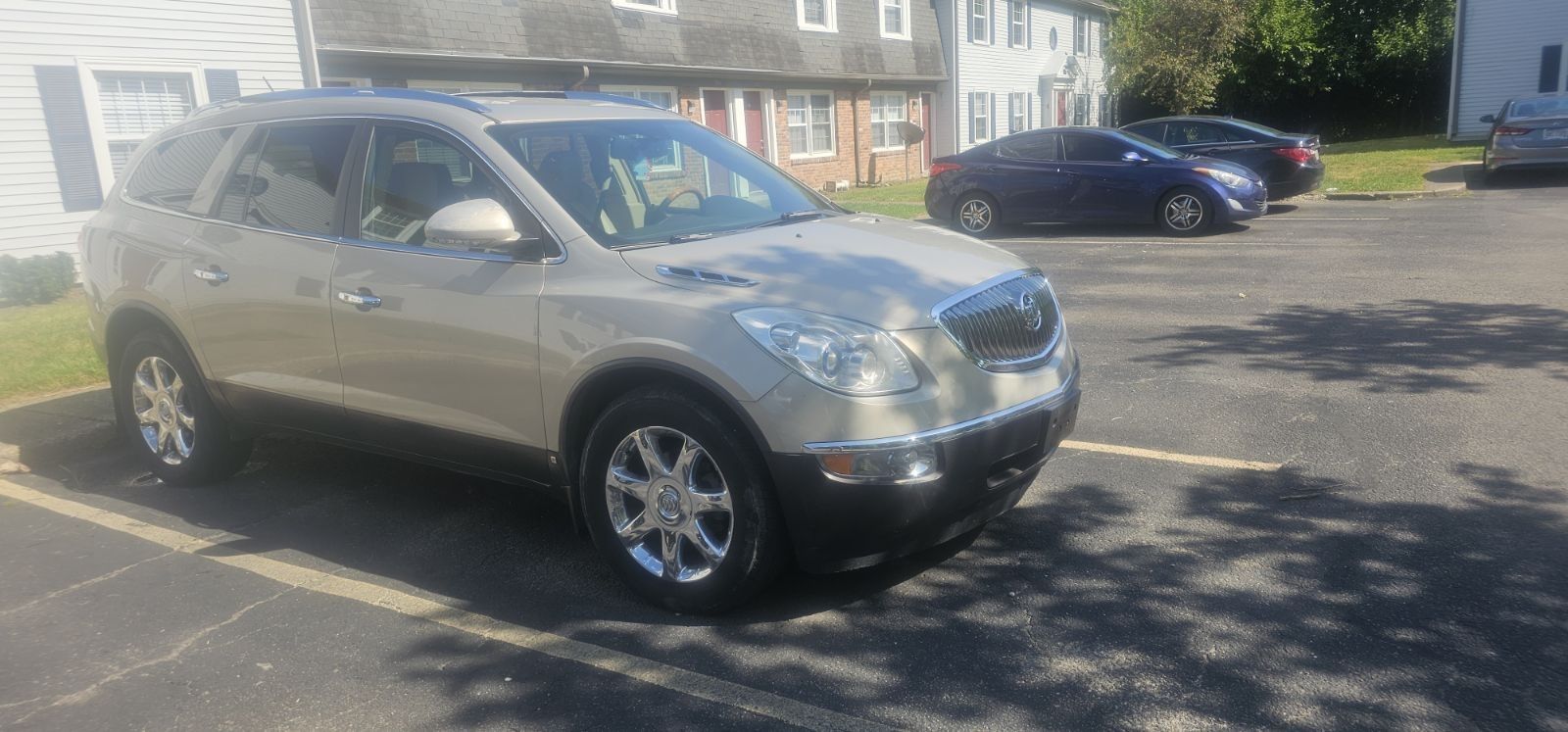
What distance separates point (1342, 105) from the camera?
36.6m

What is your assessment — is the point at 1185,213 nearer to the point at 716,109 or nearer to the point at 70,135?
the point at 716,109

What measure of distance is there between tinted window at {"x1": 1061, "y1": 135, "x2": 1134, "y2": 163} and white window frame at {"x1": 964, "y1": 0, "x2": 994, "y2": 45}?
1715 cm

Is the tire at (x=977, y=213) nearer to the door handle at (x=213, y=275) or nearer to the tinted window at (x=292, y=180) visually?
the tinted window at (x=292, y=180)

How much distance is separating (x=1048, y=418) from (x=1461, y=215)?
12563 mm

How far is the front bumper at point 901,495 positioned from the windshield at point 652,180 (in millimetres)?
1234

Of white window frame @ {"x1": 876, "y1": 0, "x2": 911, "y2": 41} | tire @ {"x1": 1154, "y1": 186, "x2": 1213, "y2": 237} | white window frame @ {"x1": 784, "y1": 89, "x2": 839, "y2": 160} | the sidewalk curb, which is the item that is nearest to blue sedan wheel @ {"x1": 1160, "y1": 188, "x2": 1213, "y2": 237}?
tire @ {"x1": 1154, "y1": 186, "x2": 1213, "y2": 237}

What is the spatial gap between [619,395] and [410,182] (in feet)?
4.99

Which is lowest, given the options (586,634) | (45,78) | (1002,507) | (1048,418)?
(586,634)

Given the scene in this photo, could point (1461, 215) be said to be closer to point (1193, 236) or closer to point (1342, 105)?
point (1193, 236)

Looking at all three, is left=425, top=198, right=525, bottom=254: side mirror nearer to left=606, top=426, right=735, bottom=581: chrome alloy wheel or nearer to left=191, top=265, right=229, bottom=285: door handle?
left=606, top=426, right=735, bottom=581: chrome alloy wheel

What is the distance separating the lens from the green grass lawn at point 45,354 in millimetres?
7535

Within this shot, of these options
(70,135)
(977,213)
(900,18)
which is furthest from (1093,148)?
(900,18)

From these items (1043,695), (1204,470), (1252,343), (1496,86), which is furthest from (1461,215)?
(1496,86)

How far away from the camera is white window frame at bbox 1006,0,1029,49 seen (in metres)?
33.1
